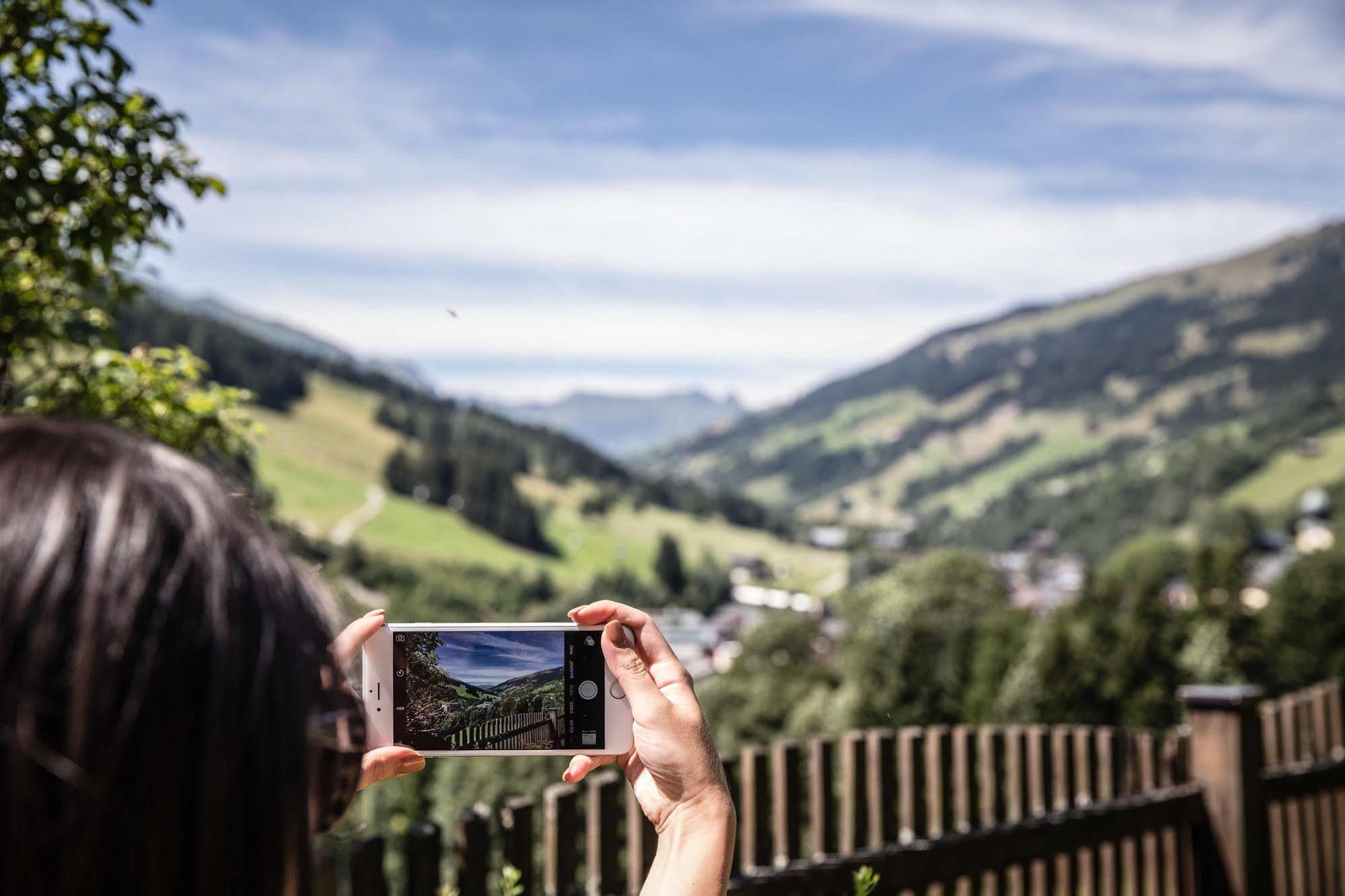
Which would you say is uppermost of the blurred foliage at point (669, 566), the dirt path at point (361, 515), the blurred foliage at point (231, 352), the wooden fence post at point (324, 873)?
the blurred foliage at point (231, 352)

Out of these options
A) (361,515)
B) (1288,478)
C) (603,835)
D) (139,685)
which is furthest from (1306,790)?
(1288,478)

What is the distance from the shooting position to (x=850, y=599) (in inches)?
2275

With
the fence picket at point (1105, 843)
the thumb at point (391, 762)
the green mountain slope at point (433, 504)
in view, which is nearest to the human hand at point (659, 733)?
the thumb at point (391, 762)

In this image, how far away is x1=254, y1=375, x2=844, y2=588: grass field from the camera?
9550 cm

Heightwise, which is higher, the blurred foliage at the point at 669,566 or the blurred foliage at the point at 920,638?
the blurred foliage at the point at 669,566

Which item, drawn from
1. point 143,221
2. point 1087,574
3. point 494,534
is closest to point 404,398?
point 494,534

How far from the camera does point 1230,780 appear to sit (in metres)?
5.15

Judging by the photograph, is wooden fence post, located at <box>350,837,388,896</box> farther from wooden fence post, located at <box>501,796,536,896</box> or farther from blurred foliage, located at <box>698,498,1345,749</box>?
blurred foliage, located at <box>698,498,1345,749</box>

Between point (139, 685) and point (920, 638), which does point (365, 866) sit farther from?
point (920, 638)

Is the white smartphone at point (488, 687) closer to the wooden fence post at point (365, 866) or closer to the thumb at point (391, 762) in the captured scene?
the thumb at point (391, 762)

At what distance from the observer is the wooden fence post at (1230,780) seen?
514cm

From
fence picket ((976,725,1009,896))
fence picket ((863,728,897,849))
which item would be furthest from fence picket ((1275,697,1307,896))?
fence picket ((863,728,897,849))

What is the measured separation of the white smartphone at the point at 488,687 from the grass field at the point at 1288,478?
14363cm

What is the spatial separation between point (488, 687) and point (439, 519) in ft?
339
